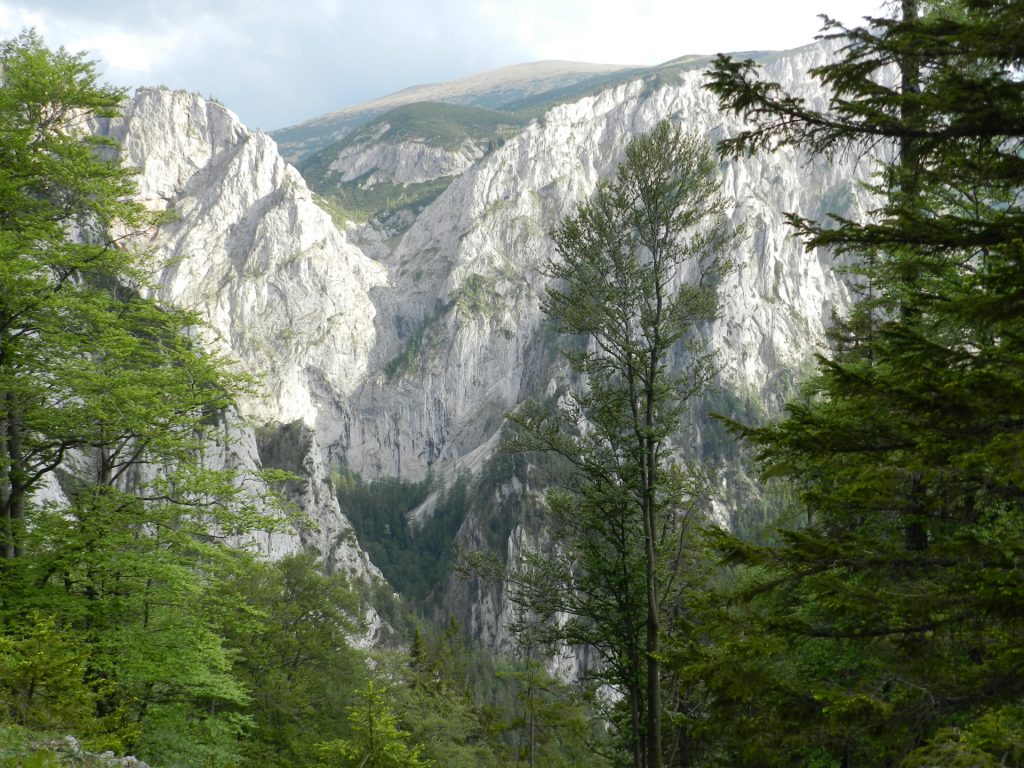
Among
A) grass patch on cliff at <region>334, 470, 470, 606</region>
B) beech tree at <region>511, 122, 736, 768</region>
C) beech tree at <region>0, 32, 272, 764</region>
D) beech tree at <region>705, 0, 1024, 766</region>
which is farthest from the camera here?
grass patch on cliff at <region>334, 470, 470, 606</region>

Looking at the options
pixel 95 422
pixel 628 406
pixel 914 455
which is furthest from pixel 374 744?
pixel 628 406

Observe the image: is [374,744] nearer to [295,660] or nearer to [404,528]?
[295,660]

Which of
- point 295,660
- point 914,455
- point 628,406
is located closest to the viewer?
point 914,455

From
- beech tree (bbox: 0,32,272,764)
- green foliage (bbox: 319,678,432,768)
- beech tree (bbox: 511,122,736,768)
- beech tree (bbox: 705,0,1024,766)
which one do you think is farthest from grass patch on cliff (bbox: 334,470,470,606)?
beech tree (bbox: 705,0,1024,766)

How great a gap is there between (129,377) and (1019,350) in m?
12.7

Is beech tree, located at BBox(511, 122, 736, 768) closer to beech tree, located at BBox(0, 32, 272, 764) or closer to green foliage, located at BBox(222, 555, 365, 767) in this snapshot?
beech tree, located at BBox(0, 32, 272, 764)

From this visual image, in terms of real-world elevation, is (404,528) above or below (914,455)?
below

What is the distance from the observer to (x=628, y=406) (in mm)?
15297

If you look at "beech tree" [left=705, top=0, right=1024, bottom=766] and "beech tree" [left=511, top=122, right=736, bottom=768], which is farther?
"beech tree" [left=511, top=122, right=736, bottom=768]

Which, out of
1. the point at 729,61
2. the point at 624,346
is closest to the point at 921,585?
the point at 729,61

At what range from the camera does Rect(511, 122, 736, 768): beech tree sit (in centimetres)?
1420

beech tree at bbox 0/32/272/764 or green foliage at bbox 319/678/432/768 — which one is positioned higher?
beech tree at bbox 0/32/272/764

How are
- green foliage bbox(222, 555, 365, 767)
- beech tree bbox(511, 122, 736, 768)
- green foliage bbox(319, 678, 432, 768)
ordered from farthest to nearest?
green foliage bbox(222, 555, 365, 767), beech tree bbox(511, 122, 736, 768), green foliage bbox(319, 678, 432, 768)

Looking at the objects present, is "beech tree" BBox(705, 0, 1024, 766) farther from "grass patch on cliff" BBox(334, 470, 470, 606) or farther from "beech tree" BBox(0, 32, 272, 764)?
"grass patch on cliff" BBox(334, 470, 470, 606)
